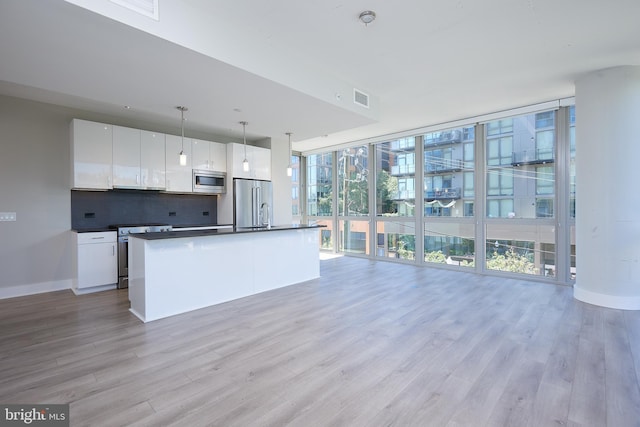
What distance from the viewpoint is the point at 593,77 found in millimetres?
3830

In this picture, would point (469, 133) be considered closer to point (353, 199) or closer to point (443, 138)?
point (443, 138)

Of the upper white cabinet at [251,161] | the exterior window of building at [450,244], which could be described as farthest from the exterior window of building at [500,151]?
the upper white cabinet at [251,161]

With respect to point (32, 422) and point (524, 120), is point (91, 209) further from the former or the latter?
point (524, 120)

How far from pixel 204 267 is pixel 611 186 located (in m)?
5.12

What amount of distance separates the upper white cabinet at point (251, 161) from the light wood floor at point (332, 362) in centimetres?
272

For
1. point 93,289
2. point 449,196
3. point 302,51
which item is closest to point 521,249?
point 449,196

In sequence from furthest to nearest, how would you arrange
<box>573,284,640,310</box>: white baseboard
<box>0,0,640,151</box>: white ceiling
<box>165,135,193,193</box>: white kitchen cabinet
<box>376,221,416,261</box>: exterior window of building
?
<box>376,221,416,261</box>: exterior window of building → <box>165,135,193,193</box>: white kitchen cabinet → <box>573,284,640,310</box>: white baseboard → <box>0,0,640,151</box>: white ceiling

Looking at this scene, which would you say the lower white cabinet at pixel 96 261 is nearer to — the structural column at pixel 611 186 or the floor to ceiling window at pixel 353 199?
the floor to ceiling window at pixel 353 199

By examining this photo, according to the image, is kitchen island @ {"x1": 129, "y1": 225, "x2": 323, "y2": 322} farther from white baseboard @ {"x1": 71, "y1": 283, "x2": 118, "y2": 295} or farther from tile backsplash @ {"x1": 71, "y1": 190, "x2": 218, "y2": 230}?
tile backsplash @ {"x1": 71, "y1": 190, "x2": 218, "y2": 230}

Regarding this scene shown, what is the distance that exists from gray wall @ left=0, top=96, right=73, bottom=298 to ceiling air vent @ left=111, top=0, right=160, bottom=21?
3.60 meters

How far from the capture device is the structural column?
3.67 metres

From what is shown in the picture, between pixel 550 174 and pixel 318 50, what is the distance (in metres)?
4.23

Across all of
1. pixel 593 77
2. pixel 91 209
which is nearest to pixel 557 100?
pixel 593 77

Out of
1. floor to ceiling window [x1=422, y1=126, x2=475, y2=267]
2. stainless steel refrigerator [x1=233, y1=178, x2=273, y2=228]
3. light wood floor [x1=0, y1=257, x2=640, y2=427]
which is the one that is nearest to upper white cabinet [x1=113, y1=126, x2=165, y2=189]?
stainless steel refrigerator [x1=233, y1=178, x2=273, y2=228]
